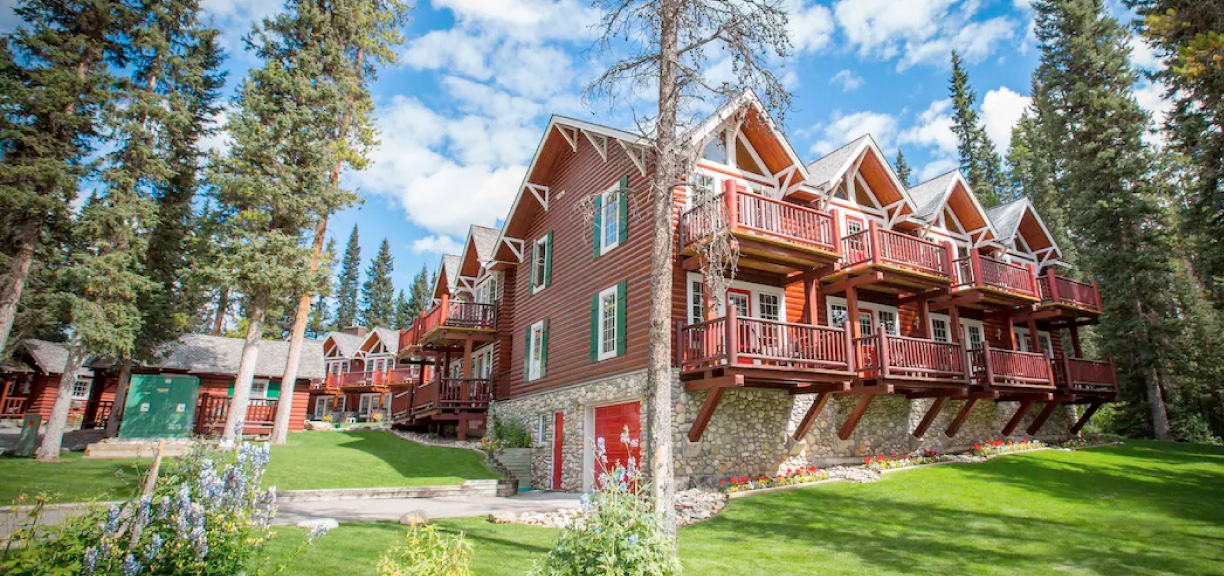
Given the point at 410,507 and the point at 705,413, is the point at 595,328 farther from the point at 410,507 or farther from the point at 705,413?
the point at 410,507

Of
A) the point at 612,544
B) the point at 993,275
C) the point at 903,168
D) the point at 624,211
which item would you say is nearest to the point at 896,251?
the point at 993,275

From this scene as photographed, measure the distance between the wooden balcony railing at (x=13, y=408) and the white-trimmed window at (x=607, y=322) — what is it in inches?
1266

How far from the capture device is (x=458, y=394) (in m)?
23.6

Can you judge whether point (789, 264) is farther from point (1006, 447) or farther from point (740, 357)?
point (1006, 447)

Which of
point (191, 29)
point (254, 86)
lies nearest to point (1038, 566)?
point (254, 86)

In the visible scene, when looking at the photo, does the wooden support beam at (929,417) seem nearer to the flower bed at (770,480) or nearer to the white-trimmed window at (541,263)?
the flower bed at (770,480)

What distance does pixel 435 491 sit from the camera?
16.3m

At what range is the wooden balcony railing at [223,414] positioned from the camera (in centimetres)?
2472

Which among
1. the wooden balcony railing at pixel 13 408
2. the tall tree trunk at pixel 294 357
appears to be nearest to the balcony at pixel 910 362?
the tall tree trunk at pixel 294 357

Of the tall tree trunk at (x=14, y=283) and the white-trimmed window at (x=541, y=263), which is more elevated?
the white-trimmed window at (x=541, y=263)

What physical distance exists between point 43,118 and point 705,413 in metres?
21.5

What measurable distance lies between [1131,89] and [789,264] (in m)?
21.7

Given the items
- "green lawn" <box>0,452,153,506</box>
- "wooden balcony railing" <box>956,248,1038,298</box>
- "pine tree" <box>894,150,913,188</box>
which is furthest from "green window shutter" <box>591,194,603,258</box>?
"pine tree" <box>894,150,913,188</box>

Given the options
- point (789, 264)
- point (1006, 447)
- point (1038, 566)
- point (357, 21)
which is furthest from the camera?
point (357, 21)
